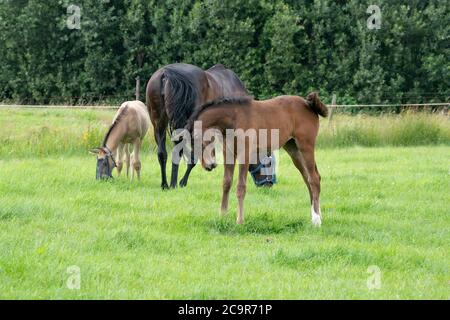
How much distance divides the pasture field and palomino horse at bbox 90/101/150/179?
0.31m

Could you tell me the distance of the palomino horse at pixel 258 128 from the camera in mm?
8555

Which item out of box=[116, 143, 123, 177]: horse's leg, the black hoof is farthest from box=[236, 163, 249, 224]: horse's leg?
box=[116, 143, 123, 177]: horse's leg

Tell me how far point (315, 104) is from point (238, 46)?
23040 millimetres

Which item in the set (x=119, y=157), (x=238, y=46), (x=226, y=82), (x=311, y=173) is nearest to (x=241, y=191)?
(x=311, y=173)

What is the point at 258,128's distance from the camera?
8.82 metres

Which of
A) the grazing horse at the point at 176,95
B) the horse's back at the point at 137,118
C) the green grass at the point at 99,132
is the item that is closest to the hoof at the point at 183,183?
the grazing horse at the point at 176,95

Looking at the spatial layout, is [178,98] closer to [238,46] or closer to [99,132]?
[99,132]

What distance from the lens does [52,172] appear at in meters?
12.7

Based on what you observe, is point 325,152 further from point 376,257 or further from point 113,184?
point 376,257

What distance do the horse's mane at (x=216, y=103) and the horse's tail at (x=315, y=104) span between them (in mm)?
770

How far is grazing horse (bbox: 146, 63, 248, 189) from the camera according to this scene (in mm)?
11578

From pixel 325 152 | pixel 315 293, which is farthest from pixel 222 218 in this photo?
pixel 325 152
